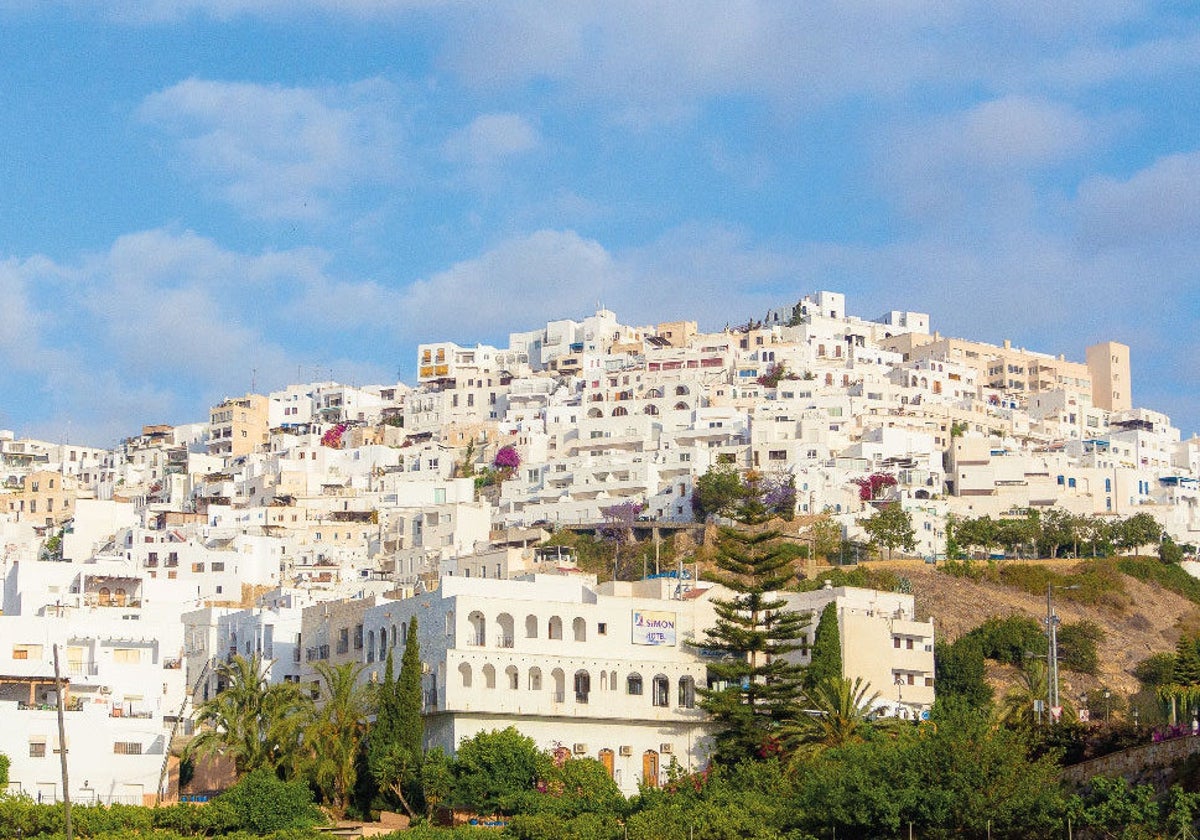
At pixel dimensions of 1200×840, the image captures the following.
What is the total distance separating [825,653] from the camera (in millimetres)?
59625

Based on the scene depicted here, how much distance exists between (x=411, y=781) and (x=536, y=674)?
5651mm

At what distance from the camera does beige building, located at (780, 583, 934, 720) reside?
63219 mm

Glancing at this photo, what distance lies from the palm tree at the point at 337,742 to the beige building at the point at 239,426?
75427 mm

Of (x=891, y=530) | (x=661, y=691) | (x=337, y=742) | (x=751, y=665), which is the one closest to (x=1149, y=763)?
(x=751, y=665)

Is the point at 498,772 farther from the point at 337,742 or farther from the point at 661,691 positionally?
the point at 661,691

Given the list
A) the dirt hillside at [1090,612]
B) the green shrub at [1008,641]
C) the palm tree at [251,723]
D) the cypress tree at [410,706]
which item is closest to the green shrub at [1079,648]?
the dirt hillside at [1090,612]

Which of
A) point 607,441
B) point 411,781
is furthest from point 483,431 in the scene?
point 411,781

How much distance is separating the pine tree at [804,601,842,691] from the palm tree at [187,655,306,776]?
15690 millimetres

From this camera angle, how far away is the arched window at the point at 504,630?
5878 cm

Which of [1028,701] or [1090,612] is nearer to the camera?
[1028,701]

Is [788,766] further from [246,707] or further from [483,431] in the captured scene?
[483,431]

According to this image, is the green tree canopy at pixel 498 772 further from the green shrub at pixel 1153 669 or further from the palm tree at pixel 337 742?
the green shrub at pixel 1153 669

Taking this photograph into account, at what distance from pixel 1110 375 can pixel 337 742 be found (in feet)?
339

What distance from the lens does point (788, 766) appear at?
5403cm
